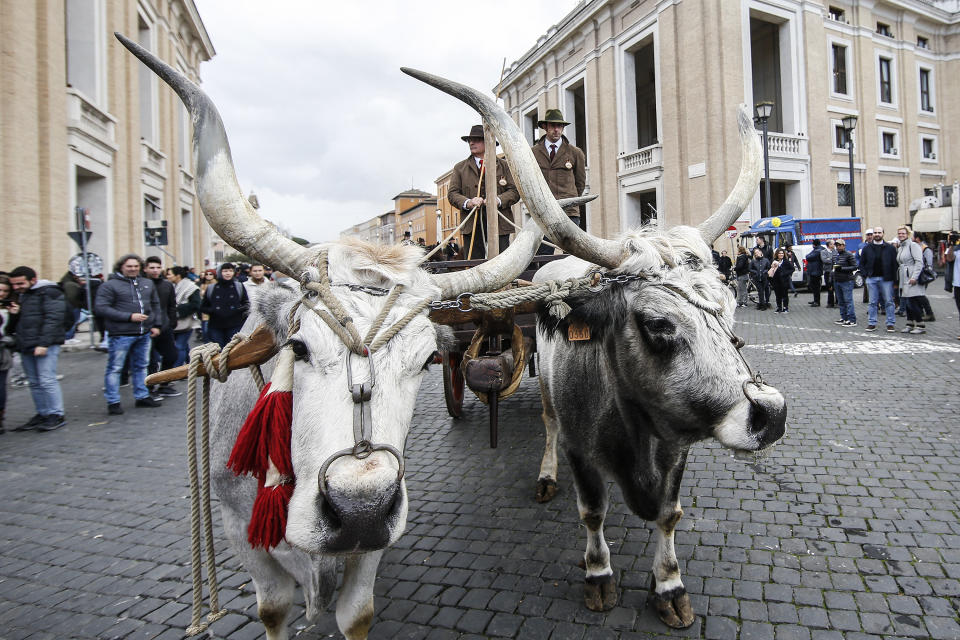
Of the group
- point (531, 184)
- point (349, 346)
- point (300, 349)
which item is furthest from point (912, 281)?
point (300, 349)

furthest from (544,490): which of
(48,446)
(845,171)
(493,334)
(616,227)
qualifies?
(845,171)

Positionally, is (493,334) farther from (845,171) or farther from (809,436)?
(845,171)

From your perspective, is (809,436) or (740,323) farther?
(740,323)

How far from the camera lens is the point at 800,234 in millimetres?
21953

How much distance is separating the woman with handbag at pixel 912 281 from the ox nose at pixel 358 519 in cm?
1330

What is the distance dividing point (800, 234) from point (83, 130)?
25613mm

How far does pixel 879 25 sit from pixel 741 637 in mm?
42001

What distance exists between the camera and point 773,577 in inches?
124

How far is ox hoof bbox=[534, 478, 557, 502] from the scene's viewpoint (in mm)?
4395

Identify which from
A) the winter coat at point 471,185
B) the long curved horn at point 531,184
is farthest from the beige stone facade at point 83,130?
the long curved horn at point 531,184

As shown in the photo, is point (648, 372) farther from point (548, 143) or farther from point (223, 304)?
point (223, 304)

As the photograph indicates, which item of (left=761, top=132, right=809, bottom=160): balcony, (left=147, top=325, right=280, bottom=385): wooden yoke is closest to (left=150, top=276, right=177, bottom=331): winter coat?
(left=147, top=325, right=280, bottom=385): wooden yoke

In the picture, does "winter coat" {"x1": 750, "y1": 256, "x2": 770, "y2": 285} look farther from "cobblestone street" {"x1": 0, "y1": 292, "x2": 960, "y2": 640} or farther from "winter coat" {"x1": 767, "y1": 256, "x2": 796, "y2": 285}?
"cobblestone street" {"x1": 0, "y1": 292, "x2": 960, "y2": 640}

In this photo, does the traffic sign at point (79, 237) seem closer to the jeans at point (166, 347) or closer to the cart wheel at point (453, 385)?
the jeans at point (166, 347)
